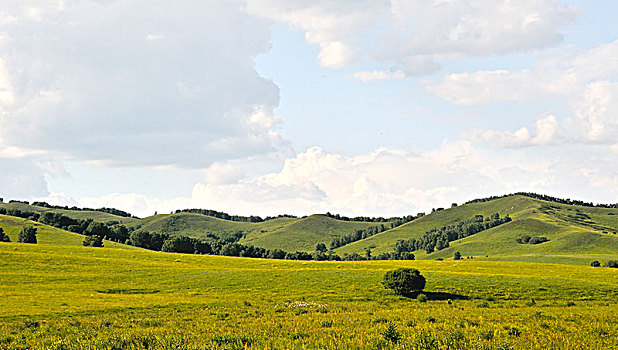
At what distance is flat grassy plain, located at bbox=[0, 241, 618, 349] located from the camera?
63.4ft

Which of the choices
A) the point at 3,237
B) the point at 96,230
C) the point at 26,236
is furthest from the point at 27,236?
the point at 96,230

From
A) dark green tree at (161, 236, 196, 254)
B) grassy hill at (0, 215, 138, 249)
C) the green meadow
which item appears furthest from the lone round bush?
dark green tree at (161, 236, 196, 254)

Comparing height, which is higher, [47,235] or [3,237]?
[47,235]

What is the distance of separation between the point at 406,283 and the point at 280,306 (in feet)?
74.8

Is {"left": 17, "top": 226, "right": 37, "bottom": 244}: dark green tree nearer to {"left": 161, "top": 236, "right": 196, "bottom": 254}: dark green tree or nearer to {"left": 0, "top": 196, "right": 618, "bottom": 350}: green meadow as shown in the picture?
{"left": 0, "top": 196, "right": 618, "bottom": 350}: green meadow

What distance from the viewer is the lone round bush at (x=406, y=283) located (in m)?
63.1

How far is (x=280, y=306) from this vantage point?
46844mm

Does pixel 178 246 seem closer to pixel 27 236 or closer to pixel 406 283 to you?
pixel 27 236

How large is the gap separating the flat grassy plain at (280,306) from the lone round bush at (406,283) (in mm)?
2147

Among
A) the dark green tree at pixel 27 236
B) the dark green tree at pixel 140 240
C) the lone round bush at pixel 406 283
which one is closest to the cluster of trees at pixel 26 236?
the dark green tree at pixel 27 236

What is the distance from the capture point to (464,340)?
17.0 metres

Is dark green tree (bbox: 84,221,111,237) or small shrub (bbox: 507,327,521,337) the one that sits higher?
dark green tree (bbox: 84,221,111,237)

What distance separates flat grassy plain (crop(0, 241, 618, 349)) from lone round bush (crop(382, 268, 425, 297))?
2.15 metres

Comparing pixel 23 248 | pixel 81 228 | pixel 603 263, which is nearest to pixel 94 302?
pixel 23 248
